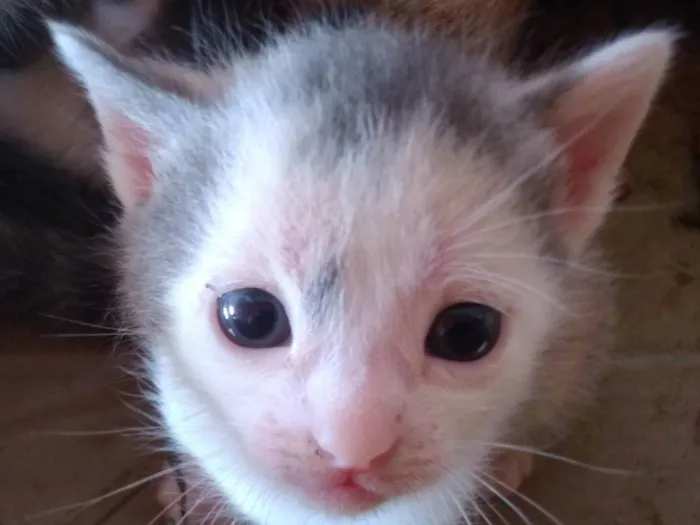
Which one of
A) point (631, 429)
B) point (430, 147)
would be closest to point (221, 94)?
point (430, 147)

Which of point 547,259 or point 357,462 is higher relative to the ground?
point 547,259

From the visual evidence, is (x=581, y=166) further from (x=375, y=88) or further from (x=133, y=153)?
(x=133, y=153)

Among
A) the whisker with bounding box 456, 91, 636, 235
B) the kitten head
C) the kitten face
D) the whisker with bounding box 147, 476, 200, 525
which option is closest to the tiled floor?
the whisker with bounding box 147, 476, 200, 525

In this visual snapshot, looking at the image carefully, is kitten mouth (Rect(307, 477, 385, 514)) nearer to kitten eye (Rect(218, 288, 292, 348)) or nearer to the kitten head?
the kitten head

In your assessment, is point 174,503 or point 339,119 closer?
point 339,119

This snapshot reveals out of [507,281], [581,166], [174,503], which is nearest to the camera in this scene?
[507,281]

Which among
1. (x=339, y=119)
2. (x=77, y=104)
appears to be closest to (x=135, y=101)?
(x=339, y=119)

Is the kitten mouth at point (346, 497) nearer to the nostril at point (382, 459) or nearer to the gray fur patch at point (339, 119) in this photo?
the nostril at point (382, 459)

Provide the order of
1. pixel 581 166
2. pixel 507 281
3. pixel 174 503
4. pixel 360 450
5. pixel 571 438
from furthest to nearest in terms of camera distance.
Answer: pixel 571 438, pixel 174 503, pixel 581 166, pixel 507 281, pixel 360 450

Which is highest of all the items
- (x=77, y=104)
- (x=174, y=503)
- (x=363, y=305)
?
(x=77, y=104)
